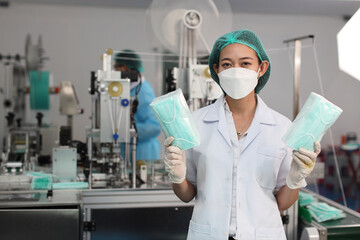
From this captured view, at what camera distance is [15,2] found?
5.79m

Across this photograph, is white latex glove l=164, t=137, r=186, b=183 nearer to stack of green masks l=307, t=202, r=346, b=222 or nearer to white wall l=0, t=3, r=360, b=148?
stack of green masks l=307, t=202, r=346, b=222

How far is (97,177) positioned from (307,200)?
1385 mm

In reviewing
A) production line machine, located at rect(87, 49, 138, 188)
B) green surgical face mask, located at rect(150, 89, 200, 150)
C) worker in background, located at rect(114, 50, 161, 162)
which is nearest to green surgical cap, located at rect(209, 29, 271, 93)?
green surgical face mask, located at rect(150, 89, 200, 150)

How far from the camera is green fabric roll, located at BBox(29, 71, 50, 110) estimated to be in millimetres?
4180

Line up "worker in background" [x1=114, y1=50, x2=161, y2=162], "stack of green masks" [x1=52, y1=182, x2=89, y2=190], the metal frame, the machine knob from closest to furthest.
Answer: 1. the metal frame
2. "stack of green masks" [x1=52, y1=182, x2=89, y2=190]
3. "worker in background" [x1=114, y1=50, x2=161, y2=162]
4. the machine knob

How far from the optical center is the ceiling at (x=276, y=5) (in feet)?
18.4

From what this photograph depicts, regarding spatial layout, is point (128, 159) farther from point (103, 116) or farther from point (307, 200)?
point (307, 200)

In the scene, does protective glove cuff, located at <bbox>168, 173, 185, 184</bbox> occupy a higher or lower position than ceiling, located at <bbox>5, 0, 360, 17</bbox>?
lower

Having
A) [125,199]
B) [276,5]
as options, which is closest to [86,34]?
[276,5]

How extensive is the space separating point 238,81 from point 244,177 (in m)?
0.32

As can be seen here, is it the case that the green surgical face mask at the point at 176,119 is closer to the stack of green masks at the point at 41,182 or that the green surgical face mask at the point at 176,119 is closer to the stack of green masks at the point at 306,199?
the stack of green masks at the point at 41,182

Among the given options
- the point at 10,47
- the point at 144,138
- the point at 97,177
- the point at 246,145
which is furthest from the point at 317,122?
the point at 10,47

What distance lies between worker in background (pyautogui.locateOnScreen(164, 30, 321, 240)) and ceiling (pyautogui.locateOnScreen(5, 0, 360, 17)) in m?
4.37

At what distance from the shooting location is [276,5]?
573cm
